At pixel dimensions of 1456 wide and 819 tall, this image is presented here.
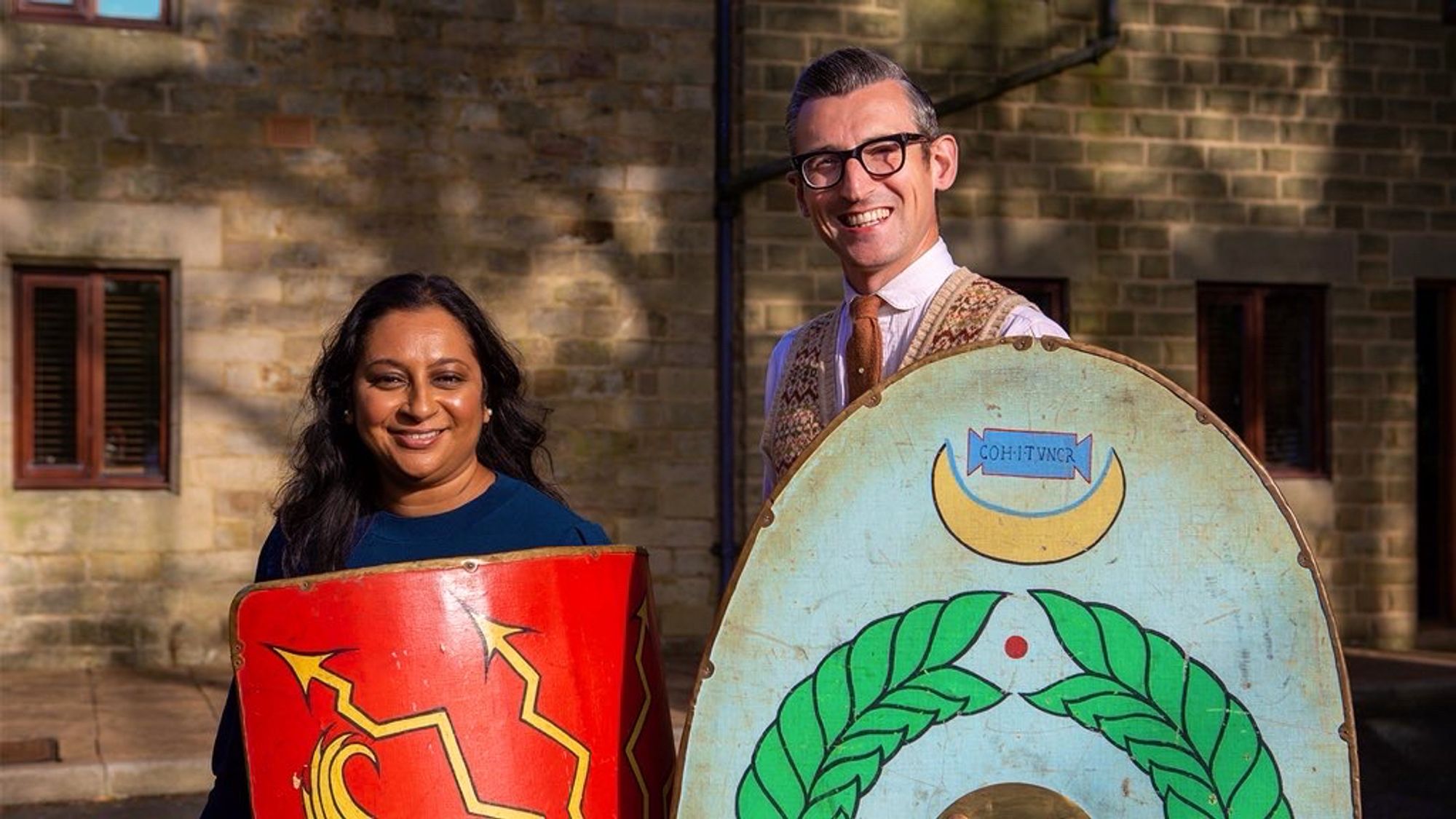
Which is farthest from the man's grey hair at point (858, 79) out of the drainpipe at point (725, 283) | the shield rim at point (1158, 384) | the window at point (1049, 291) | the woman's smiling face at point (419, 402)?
the window at point (1049, 291)

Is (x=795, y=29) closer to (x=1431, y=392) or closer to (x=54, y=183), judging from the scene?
(x=54, y=183)

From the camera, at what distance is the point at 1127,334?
9.92 meters

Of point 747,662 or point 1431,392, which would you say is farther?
point 1431,392

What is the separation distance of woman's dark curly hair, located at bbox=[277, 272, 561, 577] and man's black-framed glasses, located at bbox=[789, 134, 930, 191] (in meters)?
0.56

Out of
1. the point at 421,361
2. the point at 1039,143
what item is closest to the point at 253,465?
the point at 1039,143

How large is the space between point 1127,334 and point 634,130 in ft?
9.88

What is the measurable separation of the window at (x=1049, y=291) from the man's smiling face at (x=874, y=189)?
25.3ft

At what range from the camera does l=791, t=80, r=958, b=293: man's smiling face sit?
2.17 metres

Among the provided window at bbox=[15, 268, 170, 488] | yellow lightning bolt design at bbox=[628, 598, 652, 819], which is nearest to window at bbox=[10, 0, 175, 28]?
window at bbox=[15, 268, 170, 488]

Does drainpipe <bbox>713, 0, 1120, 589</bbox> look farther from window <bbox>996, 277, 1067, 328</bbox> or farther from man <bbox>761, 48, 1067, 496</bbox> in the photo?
man <bbox>761, 48, 1067, 496</bbox>

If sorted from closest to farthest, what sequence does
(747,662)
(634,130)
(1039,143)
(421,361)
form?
1. (747,662)
2. (421,361)
3. (634,130)
4. (1039,143)

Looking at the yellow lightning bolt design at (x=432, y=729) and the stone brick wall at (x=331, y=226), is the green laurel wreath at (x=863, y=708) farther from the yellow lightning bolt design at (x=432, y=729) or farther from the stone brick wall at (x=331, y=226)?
the stone brick wall at (x=331, y=226)

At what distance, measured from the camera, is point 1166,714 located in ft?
6.25

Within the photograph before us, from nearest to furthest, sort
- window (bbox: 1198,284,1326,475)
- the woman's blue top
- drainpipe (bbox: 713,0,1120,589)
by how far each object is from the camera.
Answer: the woman's blue top → drainpipe (bbox: 713,0,1120,589) → window (bbox: 1198,284,1326,475)
